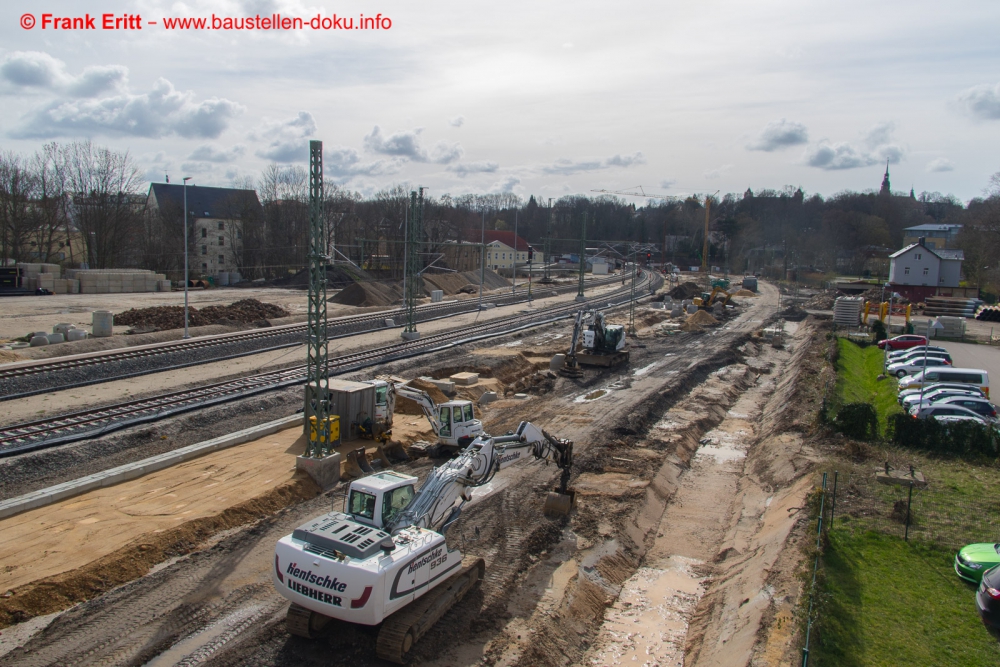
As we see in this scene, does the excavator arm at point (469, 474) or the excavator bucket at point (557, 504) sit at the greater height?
the excavator arm at point (469, 474)

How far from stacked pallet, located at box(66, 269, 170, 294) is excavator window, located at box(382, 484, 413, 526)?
5530cm

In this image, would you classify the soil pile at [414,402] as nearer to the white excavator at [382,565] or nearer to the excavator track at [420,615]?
the white excavator at [382,565]

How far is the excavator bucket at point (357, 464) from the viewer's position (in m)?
18.2

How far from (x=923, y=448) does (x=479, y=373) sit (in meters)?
18.2

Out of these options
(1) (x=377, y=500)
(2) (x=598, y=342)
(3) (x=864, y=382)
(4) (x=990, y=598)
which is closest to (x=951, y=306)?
(3) (x=864, y=382)

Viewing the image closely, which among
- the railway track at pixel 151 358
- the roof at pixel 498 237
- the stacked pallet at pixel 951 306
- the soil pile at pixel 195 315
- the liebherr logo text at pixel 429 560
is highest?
the roof at pixel 498 237

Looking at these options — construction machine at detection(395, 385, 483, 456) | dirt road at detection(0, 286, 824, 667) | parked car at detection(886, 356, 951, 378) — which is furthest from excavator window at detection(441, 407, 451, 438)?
parked car at detection(886, 356, 951, 378)

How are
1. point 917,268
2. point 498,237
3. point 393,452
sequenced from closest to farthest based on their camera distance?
point 393,452, point 917,268, point 498,237

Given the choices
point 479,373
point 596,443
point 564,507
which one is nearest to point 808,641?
point 564,507

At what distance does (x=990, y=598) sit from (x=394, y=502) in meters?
9.95

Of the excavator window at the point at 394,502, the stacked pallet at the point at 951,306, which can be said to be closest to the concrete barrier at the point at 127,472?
the excavator window at the point at 394,502

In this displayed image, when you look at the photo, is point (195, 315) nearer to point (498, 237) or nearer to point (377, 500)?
point (377, 500)

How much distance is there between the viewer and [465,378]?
2900 centimetres

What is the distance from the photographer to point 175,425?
2127cm
